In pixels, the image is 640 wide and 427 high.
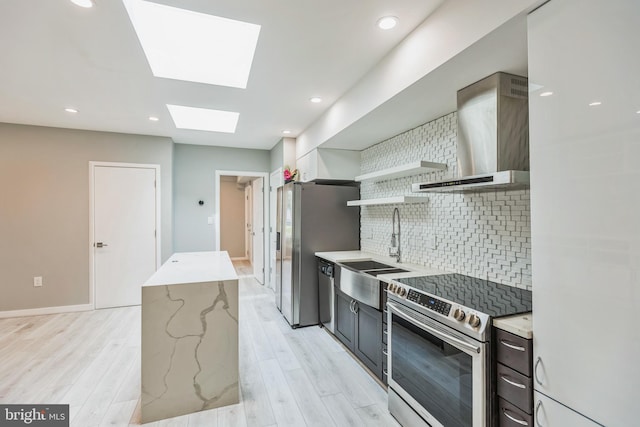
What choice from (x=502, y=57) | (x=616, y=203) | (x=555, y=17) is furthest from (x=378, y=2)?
(x=616, y=203)

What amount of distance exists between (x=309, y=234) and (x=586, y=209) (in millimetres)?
2675

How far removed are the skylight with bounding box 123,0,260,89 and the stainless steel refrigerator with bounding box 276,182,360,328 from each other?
1.39 m

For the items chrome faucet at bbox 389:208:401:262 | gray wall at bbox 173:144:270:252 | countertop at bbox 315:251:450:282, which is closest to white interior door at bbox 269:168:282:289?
gray wall at bbox 173:144:270:252

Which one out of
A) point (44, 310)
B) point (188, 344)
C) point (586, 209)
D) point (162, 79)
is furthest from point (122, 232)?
point (586, 209)

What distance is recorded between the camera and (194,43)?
2357 millimetres

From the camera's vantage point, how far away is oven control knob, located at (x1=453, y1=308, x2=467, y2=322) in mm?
1453

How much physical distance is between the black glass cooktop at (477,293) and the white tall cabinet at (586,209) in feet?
0.85

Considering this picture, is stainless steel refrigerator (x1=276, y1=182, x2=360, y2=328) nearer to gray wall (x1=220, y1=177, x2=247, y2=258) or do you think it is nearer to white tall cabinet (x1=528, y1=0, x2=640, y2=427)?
white tall cabinet (x1=528, y1=0, x2=640, y2=427)

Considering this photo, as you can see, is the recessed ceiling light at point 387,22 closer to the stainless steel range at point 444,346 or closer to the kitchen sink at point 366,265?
the stainless steel range at point 444,346

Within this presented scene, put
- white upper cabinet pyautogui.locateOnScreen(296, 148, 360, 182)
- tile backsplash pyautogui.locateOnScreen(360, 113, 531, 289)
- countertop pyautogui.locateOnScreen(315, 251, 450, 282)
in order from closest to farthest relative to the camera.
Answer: tile backsplash pyautogui.locateOnScreen(360, 113, 531, 289)
countertop pyautogui.locateOnScreen(315, 251, 450, 282)
white upper cabinet pyautogui.locateOnScreen(296, 148, 360, 182)

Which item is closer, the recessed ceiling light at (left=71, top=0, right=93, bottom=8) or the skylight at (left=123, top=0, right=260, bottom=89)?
the recessed ceiling light at (left=71, top=0, right=93, bottom=8)

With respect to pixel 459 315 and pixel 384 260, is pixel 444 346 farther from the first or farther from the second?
pixel 384 260

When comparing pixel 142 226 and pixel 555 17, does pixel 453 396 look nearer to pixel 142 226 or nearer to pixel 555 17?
pixel 555 17

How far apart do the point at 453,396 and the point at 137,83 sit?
334cm
